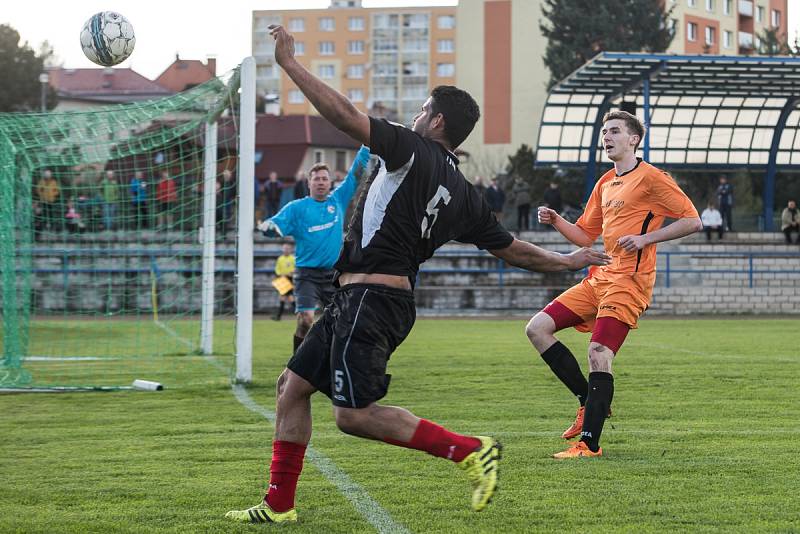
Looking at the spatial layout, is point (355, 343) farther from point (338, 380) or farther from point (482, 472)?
point (482, 472)

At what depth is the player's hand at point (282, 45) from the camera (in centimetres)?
445

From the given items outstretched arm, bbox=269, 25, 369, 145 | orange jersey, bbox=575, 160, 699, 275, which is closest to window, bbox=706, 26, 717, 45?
orange jersey, bbox=575, 160, 699, 275

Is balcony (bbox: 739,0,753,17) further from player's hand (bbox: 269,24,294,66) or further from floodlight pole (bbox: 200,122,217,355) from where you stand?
player's hand (bbox: 269,24,294,66)

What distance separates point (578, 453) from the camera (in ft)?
20.6

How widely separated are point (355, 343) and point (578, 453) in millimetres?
2156

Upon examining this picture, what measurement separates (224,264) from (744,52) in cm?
5921

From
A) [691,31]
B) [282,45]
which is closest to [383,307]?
[282,45]

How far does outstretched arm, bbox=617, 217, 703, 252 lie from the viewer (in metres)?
6.30

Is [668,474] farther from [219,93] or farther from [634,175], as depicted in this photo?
[219,93]

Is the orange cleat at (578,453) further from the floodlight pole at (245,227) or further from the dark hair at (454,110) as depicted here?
the floodlight pole at (245,227)

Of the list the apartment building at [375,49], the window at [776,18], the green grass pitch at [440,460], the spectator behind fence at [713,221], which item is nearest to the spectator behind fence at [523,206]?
the spectator behind fence at [713,221]

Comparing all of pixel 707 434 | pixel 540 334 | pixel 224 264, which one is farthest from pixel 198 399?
pixel 224 264

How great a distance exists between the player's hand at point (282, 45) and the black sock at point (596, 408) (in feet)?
9.87

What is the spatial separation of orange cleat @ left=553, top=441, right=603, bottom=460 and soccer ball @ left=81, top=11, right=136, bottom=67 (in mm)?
4767
